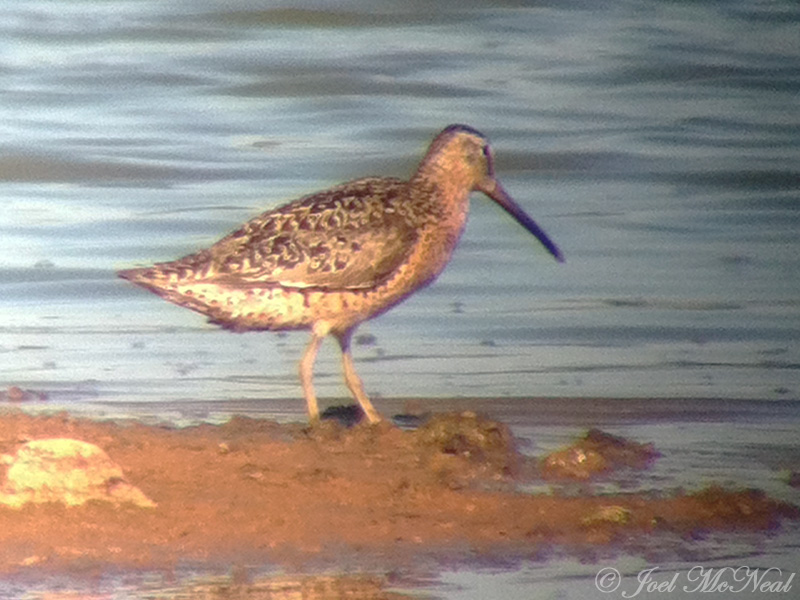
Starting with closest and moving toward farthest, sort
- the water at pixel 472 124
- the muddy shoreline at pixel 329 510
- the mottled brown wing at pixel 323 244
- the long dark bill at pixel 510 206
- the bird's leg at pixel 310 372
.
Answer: the muddy shoreline at pixel 329 510, the mottled brown wing at pixel 323 244, the bird's leg at pixel 310 372, the long dark bill at pixel 510 206, the water at pixel 472 124

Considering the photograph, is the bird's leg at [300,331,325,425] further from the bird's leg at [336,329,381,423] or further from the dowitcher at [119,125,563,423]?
the bird's leg at [336,329,381,423]

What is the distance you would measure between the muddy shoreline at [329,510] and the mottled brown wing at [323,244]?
56cm

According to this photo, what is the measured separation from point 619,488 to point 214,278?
1565 mm

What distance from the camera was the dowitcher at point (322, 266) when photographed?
599cm

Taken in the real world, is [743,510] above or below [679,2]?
below

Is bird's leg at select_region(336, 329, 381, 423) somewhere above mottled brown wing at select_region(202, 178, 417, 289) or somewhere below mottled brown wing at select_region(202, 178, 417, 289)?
below

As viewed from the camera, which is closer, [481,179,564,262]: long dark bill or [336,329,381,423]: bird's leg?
[336,329,381,423]: bird's leg

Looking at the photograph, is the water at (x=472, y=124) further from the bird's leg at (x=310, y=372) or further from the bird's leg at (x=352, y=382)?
the bird's leg at (x=310, y=372)

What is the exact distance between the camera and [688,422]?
263 inches

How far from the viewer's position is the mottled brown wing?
598 cm

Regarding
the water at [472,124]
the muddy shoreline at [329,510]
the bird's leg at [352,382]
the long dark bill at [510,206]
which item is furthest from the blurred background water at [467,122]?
the muddy shoreline at [329,510]

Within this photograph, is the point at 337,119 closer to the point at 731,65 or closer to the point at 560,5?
the point at 560,5

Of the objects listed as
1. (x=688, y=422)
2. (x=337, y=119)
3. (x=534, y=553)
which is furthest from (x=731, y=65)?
(x=534, y=553)

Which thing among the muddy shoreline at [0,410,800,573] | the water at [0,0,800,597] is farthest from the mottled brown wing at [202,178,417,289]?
the water at [0,0,800,597]
